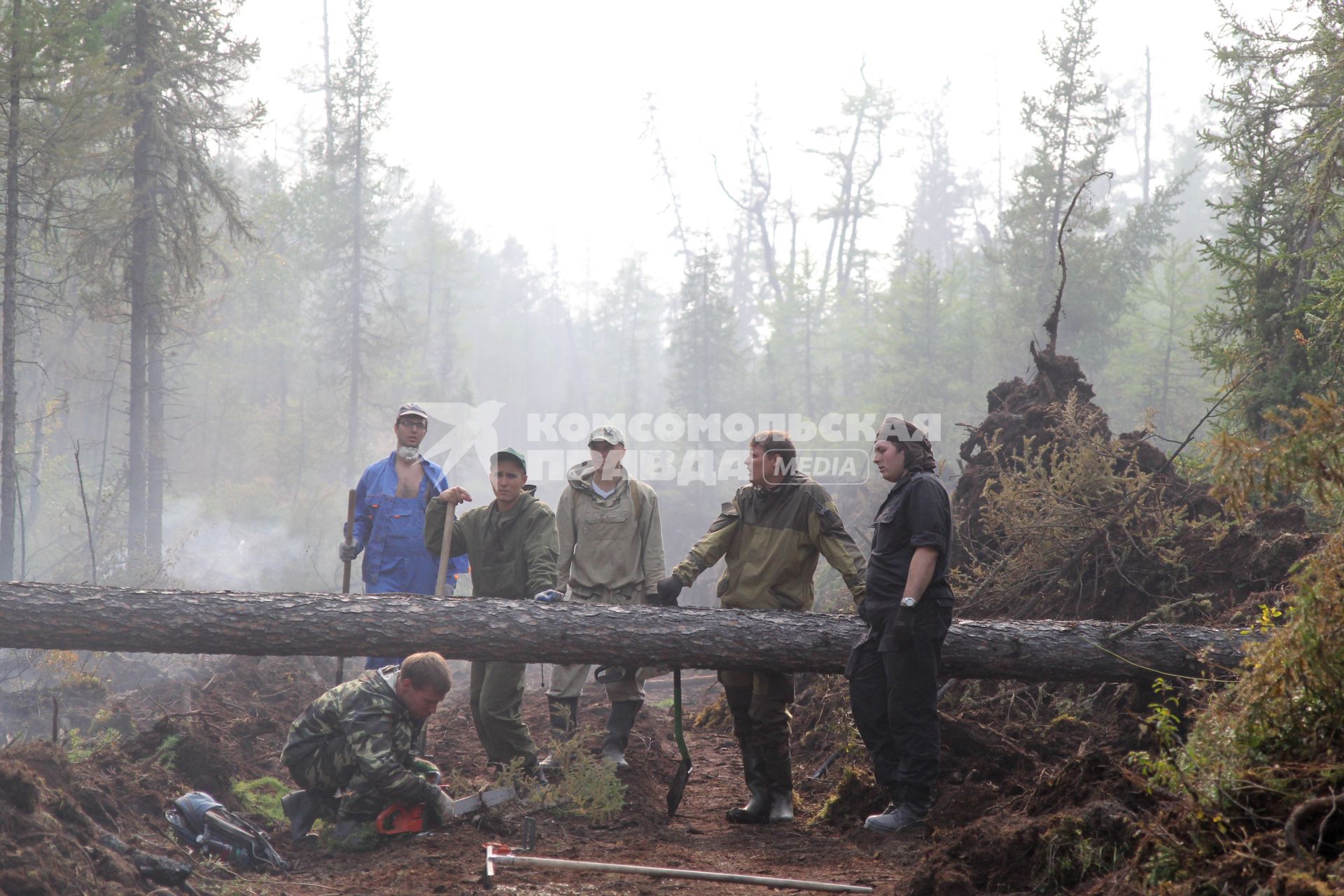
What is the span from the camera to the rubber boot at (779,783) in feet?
20.3

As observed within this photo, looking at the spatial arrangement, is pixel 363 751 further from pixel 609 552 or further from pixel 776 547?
pixel 776 547

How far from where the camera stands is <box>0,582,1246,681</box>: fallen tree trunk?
20.6ft

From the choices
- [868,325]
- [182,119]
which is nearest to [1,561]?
[182,119]

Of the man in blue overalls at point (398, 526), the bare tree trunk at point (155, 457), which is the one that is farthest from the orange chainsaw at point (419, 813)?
the bare tree trunk at point (155, 457)

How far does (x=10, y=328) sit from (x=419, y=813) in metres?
11.7

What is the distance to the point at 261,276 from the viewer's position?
37.7m

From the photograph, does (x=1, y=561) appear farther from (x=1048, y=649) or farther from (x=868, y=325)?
(x=868, y=325)

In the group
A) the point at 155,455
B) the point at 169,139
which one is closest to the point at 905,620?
the point at 169,139

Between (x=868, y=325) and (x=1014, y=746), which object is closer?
(x=1014, y=746)

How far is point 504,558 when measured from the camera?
7.27 metres

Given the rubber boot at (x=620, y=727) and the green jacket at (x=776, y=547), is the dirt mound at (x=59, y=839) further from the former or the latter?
the green jacket at (x=776, y=547)

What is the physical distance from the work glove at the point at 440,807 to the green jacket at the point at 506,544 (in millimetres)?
1630

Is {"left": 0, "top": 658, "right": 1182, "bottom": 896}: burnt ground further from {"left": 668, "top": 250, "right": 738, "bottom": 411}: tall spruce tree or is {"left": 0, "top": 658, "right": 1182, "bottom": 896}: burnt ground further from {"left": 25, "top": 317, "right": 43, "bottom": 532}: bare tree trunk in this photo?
{"left": 668, "top": 250, "right": 738, "bottom": 411}: tall spruce tree

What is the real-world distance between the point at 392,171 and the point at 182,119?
1654 centimetres
